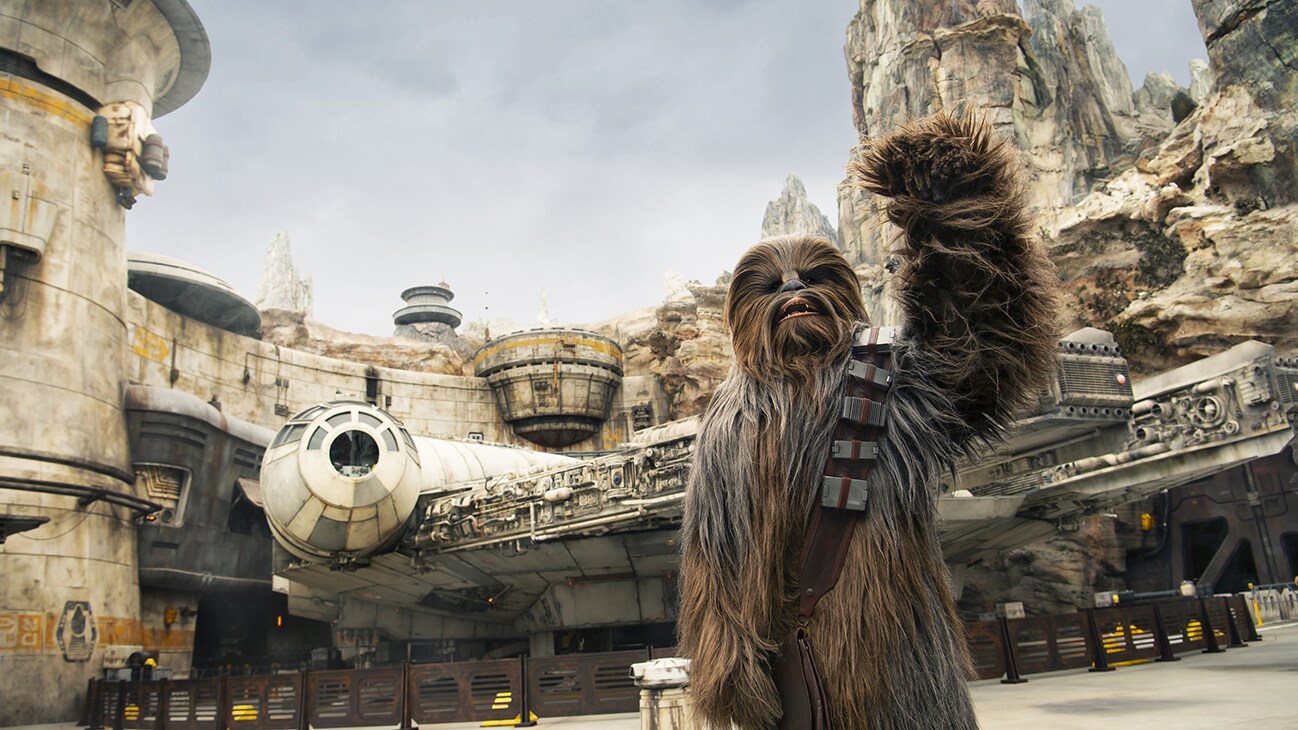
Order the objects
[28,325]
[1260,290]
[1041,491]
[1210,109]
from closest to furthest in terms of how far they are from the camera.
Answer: [1041,491], [28,325], [1260,290], [1210,109]

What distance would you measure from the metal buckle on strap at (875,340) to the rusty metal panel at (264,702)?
37.6ft

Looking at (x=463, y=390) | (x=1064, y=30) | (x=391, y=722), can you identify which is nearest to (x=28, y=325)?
(x=391, y=722)

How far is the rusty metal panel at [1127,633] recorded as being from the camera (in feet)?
43.6

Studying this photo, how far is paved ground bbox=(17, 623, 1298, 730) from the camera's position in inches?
284

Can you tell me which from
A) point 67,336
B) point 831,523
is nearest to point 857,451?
point 831,523

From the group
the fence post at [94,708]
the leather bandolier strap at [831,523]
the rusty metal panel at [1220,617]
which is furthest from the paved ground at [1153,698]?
the fence post at [94,708]

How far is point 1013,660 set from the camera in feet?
41.0

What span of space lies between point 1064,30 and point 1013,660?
56.4 meters

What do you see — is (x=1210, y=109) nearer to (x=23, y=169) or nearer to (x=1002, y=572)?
(x=1002, y=572)

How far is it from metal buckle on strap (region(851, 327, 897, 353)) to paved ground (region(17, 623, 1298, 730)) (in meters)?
5.69

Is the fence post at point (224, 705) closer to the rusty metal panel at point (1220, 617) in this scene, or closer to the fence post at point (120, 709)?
the fence post at point (120, 709)

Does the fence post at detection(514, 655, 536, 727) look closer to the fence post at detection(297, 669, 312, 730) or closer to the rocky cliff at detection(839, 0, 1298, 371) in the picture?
the fence post at detection(297, 669, 312, 730)

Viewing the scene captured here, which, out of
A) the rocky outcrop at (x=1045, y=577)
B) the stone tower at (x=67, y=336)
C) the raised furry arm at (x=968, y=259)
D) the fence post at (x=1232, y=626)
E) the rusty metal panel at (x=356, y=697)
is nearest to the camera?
the raised furry arm at (x=968, y=259)

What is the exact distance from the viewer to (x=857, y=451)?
2881 millimetres
